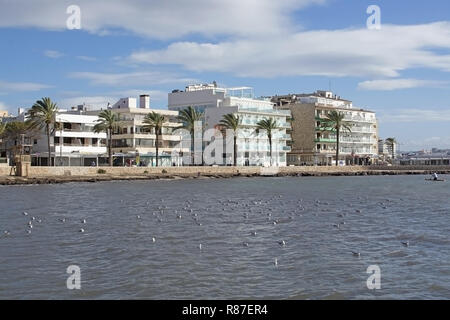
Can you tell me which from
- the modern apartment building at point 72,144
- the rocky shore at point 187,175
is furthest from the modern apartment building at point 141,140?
the rocky shore at point 187,175

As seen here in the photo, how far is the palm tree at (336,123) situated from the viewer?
438 ft

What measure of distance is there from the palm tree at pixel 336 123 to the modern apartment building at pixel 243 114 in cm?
977

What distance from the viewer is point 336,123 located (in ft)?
447

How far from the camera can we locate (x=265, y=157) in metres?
132

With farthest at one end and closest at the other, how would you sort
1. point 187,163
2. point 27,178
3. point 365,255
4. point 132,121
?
point 187,163 → point 132,121 → point 27,178 → point 365,255

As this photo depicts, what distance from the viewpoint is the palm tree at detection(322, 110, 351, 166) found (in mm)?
133500

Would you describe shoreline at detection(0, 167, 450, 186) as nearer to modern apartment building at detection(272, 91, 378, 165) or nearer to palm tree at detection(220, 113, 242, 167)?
palm tree at detection(220, 113, 242, 167)

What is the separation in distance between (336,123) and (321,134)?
11.7 metres

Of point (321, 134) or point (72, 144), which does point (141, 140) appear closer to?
A: point (72, 144)

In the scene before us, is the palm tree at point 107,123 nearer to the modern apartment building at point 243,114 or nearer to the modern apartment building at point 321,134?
the modern apartment building at point 243,114

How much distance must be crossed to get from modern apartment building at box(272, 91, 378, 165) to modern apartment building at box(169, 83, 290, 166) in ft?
27.5
